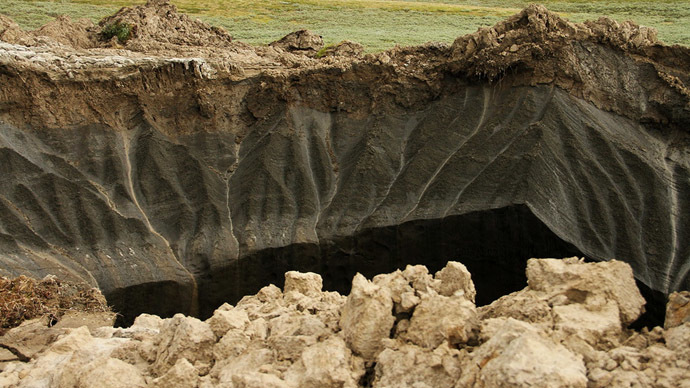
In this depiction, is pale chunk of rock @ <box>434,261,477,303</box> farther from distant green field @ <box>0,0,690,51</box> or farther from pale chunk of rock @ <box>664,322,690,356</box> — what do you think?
distant green field @ <box>0,0,690,51</box>

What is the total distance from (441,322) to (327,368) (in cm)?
164

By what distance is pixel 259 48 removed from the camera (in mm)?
33688

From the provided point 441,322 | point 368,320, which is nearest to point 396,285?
point 368,320

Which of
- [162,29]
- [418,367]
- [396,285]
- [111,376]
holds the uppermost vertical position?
[162,29]

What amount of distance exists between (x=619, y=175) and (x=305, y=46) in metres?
Answer: 17.5

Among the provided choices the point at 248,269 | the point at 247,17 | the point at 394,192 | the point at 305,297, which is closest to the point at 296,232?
the point at 248,269

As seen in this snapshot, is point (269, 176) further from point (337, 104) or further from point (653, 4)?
point (653, 4)

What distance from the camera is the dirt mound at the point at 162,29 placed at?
32.0 meters

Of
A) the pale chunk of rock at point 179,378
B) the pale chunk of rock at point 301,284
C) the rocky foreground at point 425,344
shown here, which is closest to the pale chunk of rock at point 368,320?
the rocky foreground at point 425,344

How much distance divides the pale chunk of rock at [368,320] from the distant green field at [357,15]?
32.9 m

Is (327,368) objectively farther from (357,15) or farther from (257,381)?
(357,15)

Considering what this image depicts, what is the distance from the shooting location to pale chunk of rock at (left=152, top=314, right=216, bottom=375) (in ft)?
34.8

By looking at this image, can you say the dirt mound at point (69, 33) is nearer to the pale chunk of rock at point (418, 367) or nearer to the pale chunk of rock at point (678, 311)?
the pale chunk of rock at point (418, 367)

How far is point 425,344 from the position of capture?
9.16m
